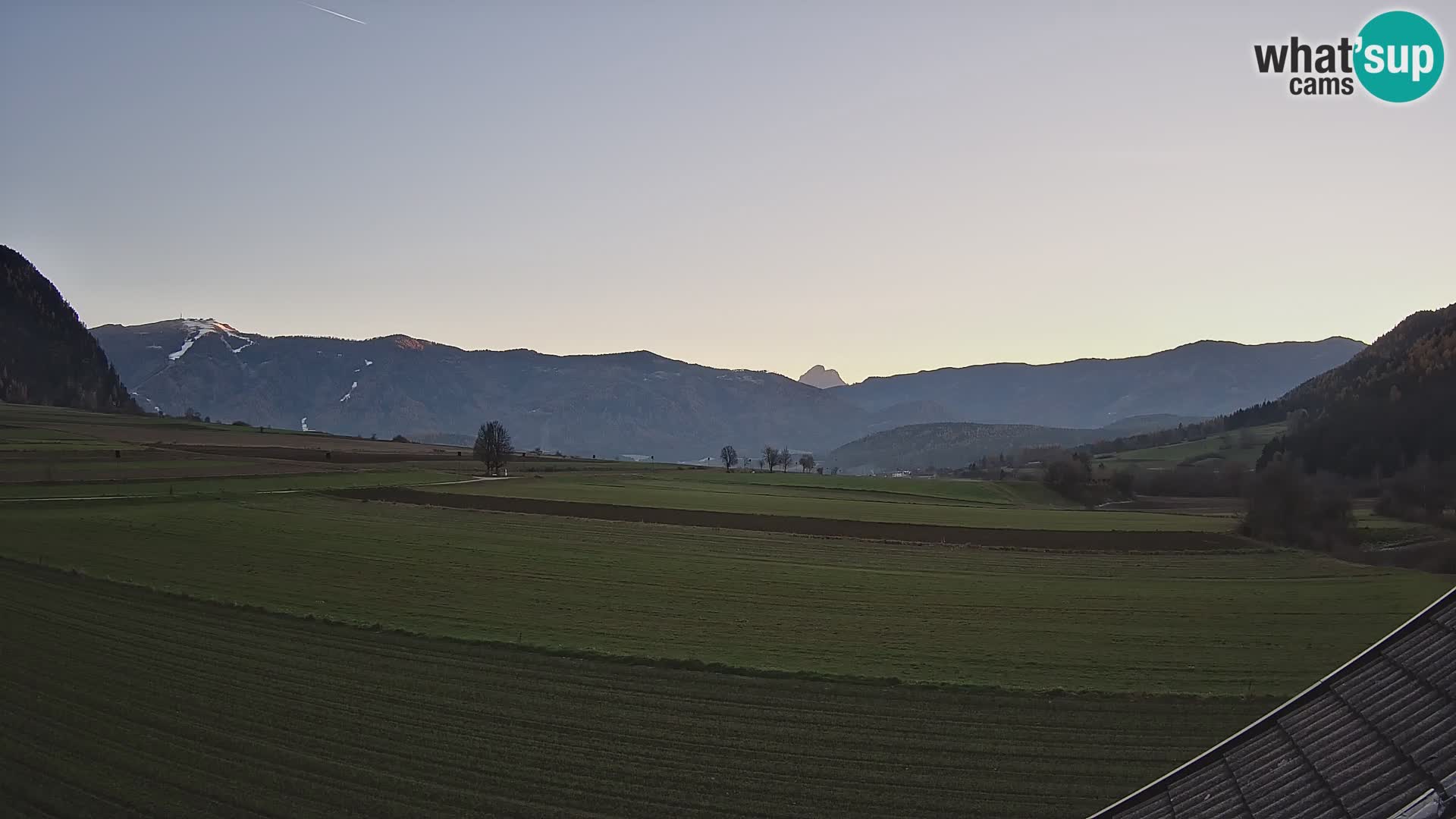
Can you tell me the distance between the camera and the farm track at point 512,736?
54.1 ft

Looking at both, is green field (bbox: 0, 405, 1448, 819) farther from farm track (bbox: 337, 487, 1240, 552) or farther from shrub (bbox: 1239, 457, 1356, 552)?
shrub (bbox: 1239, 457, 1356, 552)

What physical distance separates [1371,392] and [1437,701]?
148 m

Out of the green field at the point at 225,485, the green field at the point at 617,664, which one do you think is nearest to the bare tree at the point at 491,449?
the green field at the point at 225,485

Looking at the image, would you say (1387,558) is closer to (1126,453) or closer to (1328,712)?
(1328,712)

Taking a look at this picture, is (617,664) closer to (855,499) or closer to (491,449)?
(855,499)

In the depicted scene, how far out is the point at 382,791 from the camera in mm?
16672

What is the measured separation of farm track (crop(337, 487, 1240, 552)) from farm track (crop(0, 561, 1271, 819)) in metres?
40.0

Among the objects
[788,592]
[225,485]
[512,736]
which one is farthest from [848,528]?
[225,485]

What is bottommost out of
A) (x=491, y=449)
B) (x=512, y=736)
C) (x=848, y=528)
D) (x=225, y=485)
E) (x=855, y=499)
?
(x=512, y=736)

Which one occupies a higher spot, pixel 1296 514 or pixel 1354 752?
pixel 1354 752

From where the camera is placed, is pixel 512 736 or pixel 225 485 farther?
pixel 225 485

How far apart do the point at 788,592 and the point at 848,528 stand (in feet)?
98.5

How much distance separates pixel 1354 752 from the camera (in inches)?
294

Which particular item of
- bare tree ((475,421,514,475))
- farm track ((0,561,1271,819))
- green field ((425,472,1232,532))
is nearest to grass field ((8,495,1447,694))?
farm track ((0,561,1271,819))
